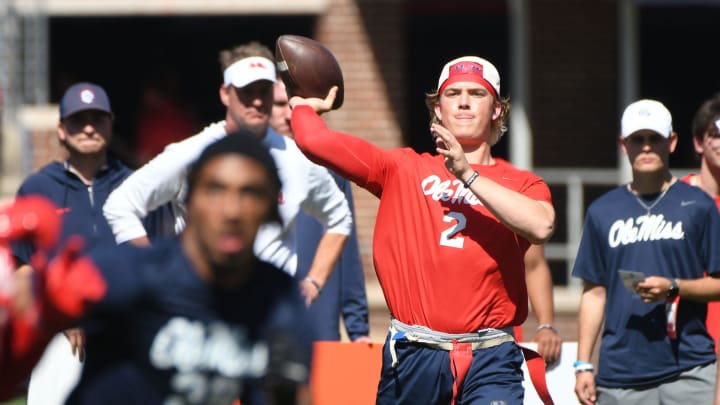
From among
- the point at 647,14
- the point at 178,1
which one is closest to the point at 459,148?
the point at 178,1

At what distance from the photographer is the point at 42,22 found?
12.8 metres

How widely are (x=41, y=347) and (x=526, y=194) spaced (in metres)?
2.45

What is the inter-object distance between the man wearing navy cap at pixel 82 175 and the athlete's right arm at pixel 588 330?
228 centimetres

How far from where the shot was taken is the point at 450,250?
5555 millimetres

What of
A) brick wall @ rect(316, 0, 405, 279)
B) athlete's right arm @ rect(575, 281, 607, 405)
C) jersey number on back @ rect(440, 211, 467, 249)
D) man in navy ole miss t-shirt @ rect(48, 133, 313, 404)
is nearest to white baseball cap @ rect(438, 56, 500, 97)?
jersey number on back @ rect(440, 211, 467, 249)

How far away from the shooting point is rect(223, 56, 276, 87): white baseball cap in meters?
6.95

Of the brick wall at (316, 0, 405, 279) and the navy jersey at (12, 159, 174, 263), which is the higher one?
the brick wall at (316, 0, 405, 279)

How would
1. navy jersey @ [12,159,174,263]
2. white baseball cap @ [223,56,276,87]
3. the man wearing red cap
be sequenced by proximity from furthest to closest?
navy jersey @ [12,159,174,263] < white baseball cap @ [223,56,276,87] < the man wearing red cap

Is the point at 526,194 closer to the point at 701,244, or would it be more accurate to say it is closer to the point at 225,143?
the point at 701,244

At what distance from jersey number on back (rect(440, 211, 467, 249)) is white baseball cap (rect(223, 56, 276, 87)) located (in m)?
1.76

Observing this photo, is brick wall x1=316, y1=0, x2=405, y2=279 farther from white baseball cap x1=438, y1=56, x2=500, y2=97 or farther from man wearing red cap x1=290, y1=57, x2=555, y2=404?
man wearing red cap x1=290, y1=57, x2=555, y2=404

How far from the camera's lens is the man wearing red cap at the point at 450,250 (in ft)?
18.1

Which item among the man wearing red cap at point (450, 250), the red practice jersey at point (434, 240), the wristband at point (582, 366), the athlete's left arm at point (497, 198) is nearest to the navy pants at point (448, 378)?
the man wearing red cap at point (450, 250)

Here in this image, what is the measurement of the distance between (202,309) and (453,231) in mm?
1791
